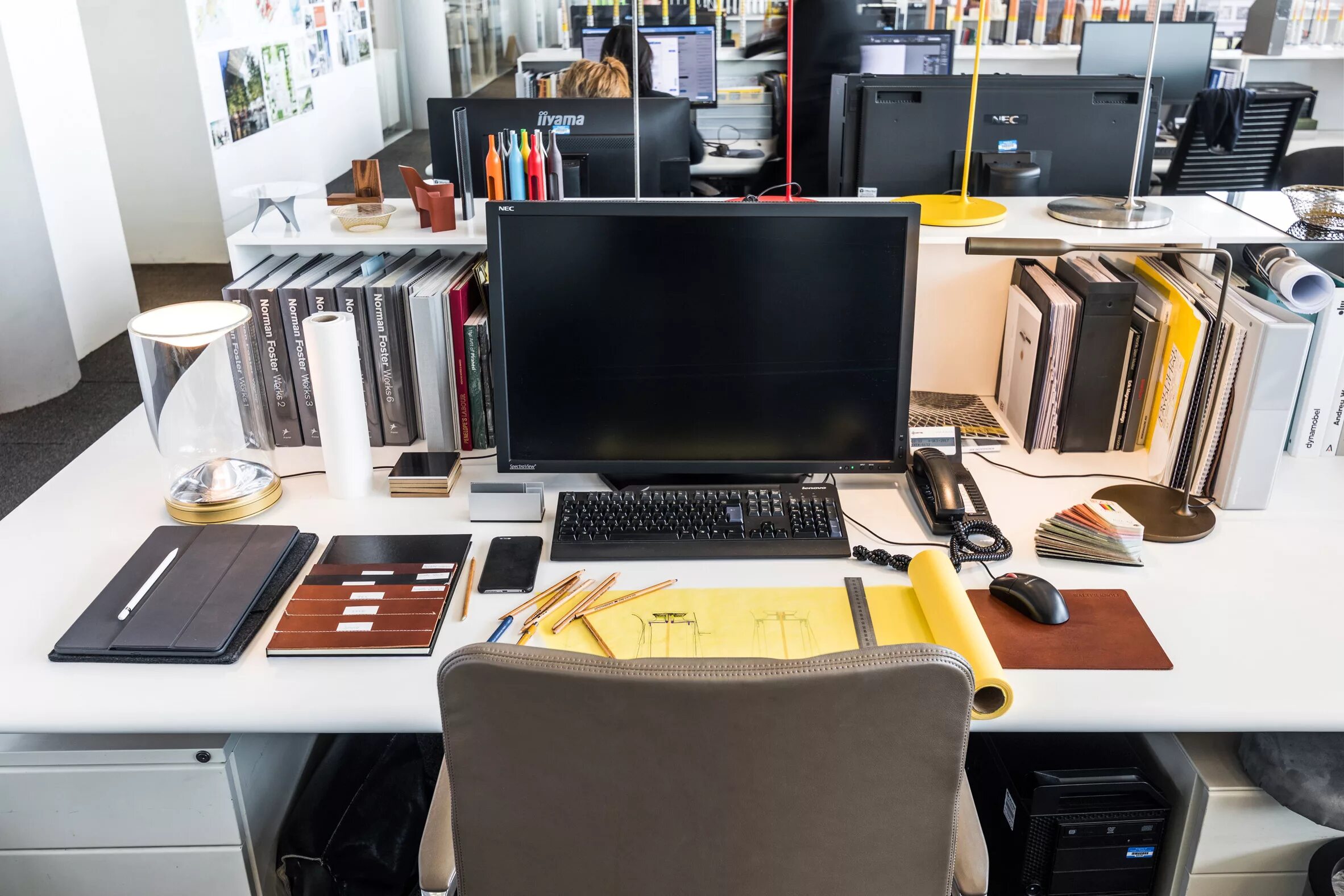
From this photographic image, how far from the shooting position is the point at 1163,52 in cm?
483

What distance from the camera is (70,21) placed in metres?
4.06

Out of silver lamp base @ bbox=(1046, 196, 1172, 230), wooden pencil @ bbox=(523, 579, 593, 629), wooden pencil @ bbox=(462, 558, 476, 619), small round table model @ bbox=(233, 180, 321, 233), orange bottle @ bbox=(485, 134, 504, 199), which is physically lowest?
wooden pencil @ bbox=(462, 558, 476, 619)

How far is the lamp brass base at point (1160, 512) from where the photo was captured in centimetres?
153

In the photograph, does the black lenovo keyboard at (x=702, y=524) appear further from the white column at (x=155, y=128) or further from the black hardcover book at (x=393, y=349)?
the white column at (x=155, y=128)

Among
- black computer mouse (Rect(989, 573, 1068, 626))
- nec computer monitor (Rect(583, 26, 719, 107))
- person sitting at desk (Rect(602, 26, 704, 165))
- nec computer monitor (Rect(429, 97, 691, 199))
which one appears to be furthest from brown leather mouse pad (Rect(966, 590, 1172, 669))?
nec computer monitor (Rect(583, 26, 719, 107))

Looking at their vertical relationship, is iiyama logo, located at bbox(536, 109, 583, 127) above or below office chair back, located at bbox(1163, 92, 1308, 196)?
above

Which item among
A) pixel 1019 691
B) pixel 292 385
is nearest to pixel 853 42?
pixel 292 385

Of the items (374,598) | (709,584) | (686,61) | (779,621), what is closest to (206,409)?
(374,598)

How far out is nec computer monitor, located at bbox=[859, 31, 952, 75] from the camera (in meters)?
4.56

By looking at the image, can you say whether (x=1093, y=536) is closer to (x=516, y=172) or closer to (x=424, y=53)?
(x=516, y=172)

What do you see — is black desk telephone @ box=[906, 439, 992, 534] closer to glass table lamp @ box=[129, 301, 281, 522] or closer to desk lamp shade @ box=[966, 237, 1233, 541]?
desk lamp shade @ box=[966, 237, 1233, 541]

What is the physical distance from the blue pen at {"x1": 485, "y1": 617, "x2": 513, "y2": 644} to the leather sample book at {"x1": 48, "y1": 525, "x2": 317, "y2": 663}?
311mm

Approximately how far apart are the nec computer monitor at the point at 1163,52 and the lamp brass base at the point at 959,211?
11.1 feet

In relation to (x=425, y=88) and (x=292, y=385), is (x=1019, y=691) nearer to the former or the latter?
(x=292, y=385)
